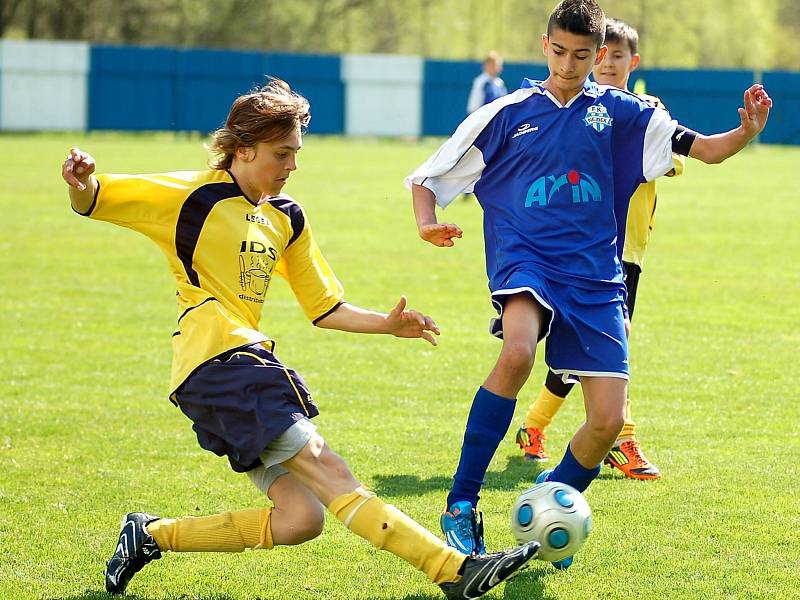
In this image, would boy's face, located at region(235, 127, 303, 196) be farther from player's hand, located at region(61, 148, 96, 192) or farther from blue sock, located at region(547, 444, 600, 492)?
blue sock, located at region(547, 444, 600, 492)

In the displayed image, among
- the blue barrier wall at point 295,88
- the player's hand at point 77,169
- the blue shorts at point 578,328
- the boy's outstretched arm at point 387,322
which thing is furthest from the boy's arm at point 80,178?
the blue barrier wall at point 295,88

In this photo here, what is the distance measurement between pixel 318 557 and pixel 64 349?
4.30 m

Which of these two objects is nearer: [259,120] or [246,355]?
[246,355]

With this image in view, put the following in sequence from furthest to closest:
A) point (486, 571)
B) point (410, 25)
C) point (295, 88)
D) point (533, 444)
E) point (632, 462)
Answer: point (410, 25), point (295, 88), point (533, 444), point (632, 462), point (486, 571)

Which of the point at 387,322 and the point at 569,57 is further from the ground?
the point at 569,57

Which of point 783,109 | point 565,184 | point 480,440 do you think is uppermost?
point 565,184

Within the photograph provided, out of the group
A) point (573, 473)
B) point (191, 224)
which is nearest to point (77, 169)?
point (191, 224)

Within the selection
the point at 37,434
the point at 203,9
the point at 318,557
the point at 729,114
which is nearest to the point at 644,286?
the point at 37,434

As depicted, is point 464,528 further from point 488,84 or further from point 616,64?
point 488,84

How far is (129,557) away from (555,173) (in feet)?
6.67

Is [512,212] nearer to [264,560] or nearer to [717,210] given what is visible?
[264,560]

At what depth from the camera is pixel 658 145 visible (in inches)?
177

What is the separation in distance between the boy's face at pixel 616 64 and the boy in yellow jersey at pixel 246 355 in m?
2.06

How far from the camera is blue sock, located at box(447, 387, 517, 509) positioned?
4.21m
